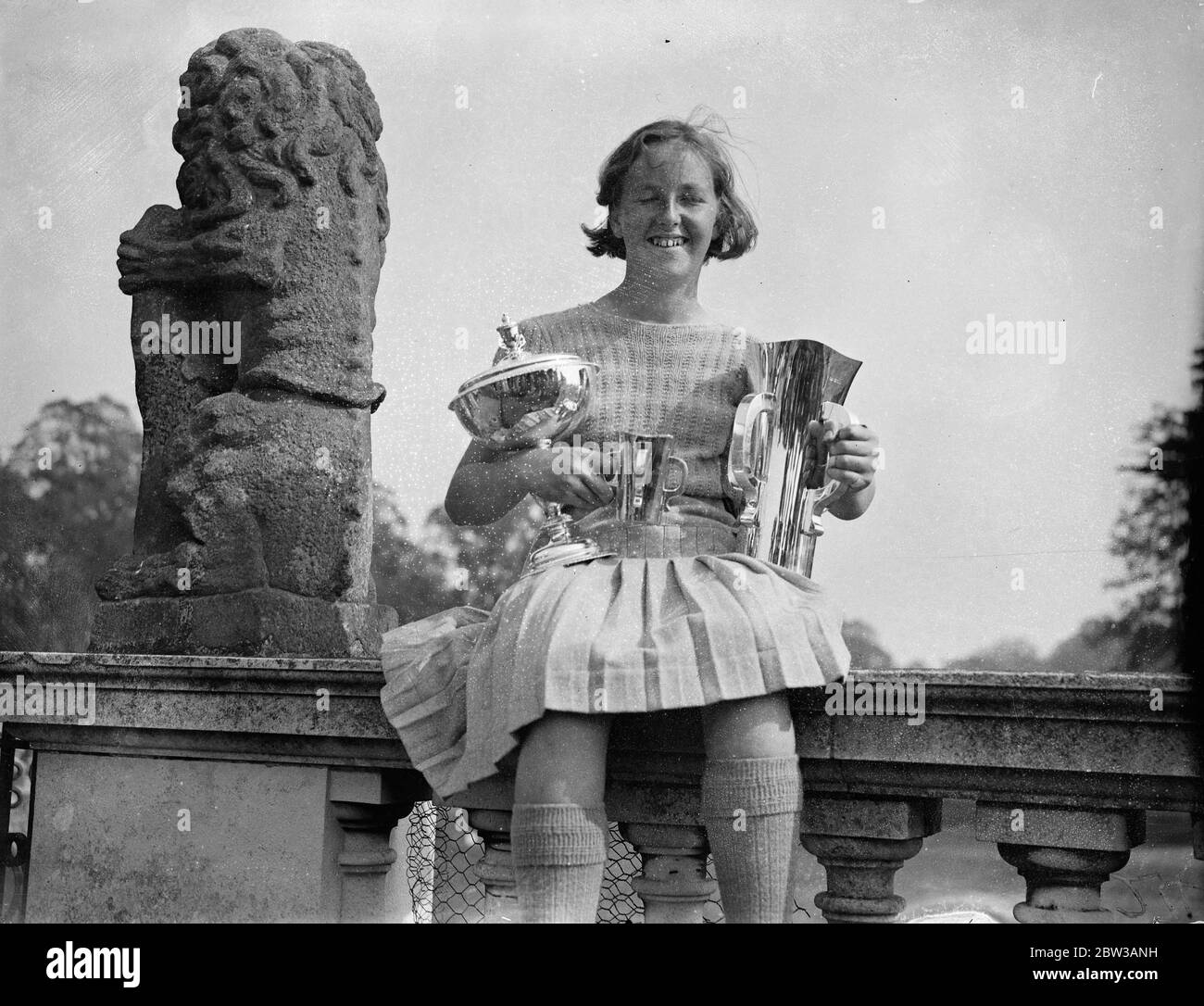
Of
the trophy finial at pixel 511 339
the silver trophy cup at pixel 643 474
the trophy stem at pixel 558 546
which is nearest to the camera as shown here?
the trophy stem at pixel 558 546

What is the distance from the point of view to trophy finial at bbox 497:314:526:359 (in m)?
3.44

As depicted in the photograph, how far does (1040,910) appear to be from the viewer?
2.91m

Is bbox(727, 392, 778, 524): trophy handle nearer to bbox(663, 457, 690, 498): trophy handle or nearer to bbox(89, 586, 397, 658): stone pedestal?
bbox(663, 457, 690, 498): trophy handle

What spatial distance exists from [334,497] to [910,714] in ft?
6.73

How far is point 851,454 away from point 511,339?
911 millimetres

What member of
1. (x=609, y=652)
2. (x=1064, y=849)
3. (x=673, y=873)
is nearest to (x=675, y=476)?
(x=609, y=652)

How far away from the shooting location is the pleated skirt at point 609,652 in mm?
2818

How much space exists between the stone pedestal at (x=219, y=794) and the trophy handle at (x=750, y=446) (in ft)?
3.46

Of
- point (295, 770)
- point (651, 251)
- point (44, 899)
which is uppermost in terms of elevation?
point (651, 251)

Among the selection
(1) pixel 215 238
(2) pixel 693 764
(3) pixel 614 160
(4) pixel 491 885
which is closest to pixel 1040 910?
(2) pixel 693 764

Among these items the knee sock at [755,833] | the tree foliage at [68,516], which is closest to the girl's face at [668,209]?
the knee sock at [755,833]

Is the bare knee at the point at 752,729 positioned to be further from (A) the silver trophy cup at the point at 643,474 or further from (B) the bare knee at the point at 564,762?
(A) the silver trophy cup at the point at 643,474

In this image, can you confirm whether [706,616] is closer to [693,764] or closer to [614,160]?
[693,764]

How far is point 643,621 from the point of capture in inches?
117
